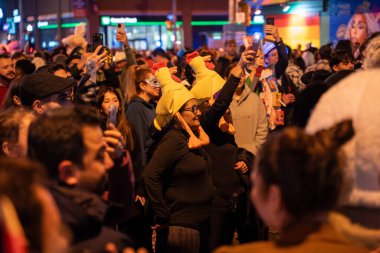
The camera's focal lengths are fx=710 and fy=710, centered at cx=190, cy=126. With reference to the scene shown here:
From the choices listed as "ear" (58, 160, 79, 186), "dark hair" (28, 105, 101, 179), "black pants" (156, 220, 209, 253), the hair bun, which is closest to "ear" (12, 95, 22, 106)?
"black pants" (156, 220, 209, 253)

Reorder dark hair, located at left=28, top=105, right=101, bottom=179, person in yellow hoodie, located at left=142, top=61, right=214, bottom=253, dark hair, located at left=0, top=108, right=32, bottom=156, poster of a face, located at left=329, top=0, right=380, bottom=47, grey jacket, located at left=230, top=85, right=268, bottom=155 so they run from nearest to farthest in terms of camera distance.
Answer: dark hair, located at left=28, top=105, right=101, bottom=179
dark hair, located at left=0, top=108, right=32, bottom=156
person in yellow hoodie, located at left=142, top=61, right=214, bottom=253
grey jacket, located at left=230, top=85, right=268, bottom=155
poster of a face, located at left=329, top=0, right=380, bottom=47

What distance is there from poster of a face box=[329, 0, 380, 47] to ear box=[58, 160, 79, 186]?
17748mm

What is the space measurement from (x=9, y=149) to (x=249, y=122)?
12.8 ft

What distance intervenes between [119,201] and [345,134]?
1.45m

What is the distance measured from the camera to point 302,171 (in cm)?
268

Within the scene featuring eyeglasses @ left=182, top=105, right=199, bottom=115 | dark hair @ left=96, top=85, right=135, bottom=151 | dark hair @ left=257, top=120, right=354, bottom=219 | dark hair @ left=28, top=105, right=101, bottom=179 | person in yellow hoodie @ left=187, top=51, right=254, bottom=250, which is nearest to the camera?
dark hair @ left=257, top=120, right=354, bottom=219

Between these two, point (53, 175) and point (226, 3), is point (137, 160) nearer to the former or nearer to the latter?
point (53, 175)

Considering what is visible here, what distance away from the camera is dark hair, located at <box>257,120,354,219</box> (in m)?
2.68

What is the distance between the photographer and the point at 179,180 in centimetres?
607

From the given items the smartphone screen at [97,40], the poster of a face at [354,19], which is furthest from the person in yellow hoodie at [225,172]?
the poster of a face at [354,19]

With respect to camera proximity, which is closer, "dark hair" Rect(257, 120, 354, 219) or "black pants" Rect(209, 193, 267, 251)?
"dark hair" Rect(257, 120, 354, 219)

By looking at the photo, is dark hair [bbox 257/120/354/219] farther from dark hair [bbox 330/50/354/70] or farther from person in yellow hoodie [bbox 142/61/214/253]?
dark hair [bbox 330/50/354/70]

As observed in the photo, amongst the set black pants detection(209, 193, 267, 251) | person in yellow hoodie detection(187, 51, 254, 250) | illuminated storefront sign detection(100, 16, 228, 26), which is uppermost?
illuminated storefront sign detection(100, 16, 228, 26)

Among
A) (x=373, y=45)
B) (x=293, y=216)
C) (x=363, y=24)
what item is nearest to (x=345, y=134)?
(x=293, y=216)
